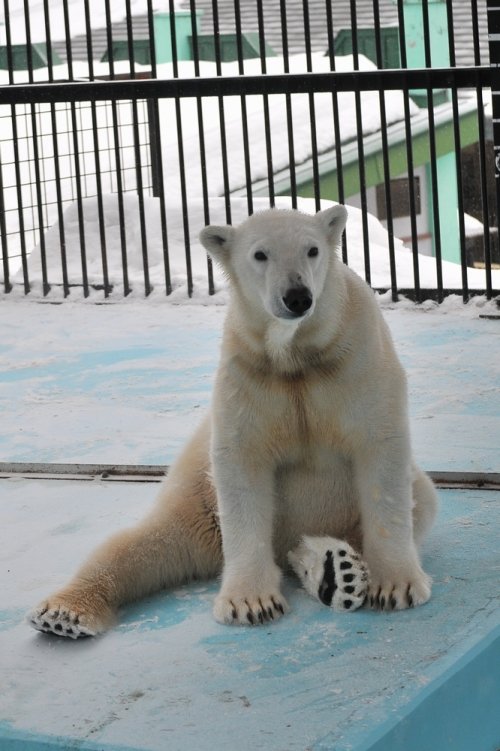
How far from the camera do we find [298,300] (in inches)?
108

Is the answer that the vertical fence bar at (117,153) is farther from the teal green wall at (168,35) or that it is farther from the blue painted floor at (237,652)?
the teal green wall at (168,35)

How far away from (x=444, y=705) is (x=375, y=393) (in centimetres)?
74

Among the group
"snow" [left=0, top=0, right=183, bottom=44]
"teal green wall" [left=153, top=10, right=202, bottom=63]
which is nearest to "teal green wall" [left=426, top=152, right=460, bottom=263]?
"teal green wall" [left=153, top=10, right=202, bottom=63]

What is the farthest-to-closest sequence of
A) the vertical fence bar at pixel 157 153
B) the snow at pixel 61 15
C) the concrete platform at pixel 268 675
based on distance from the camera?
the snow at pixel 61 15
the vertical fence bar at pixel 157 153
the concrete platform at pixel 268 675

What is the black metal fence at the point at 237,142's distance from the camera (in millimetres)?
6914

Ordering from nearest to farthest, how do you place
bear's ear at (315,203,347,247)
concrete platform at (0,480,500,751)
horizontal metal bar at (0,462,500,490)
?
concrete platform at (0,480,500,751) → bear's ear at (315,203,347,247) → horizontal metal bar at (0,462,500,490)

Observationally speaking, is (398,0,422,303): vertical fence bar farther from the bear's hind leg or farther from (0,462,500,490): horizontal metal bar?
the bear's hind leg

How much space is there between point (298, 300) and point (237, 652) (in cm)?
78

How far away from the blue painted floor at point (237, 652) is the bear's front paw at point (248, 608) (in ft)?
0.10

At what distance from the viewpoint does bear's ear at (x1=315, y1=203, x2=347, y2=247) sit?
3021 millimetres

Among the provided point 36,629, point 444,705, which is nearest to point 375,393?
point 444,705

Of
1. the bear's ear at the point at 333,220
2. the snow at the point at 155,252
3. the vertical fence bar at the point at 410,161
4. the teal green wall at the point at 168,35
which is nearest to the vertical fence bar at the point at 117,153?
the snow at the point at 155,252

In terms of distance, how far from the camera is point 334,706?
2455 millimetres

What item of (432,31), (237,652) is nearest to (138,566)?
(237,652)
